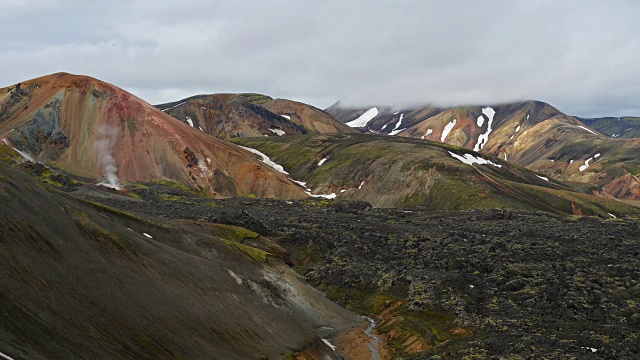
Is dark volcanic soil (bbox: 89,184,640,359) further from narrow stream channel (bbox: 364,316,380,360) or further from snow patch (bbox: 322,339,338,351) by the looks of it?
snow patch (bbox: 322,339,338,351)

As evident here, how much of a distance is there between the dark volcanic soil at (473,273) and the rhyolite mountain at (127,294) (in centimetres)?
1322

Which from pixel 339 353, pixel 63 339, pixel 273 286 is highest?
pixel 63 339

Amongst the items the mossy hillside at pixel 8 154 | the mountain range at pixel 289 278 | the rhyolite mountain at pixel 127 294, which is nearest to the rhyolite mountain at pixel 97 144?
the mountain range at pixel 289 278

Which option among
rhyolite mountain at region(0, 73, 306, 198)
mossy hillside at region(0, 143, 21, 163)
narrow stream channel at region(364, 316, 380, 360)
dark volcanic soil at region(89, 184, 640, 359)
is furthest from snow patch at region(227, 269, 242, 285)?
rhyolite mountain at region(0, 73, 306, 198)

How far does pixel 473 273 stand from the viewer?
94625 millimetres

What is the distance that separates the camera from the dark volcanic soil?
65.2 metres

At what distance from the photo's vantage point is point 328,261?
105750 mm

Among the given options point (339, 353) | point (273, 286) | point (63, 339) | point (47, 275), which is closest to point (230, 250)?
point (273, 286)

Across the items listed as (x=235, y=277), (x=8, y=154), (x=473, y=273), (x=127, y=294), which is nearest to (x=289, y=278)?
(x=235, y=277)

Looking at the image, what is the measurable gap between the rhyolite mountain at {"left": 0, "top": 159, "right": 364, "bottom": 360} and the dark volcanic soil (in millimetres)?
13223

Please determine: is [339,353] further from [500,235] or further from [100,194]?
[100,194]

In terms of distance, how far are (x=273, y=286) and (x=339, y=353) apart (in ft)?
45.2

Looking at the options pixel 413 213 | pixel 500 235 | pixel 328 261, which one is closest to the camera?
pixel 328 261

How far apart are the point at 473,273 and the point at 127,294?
6512 cm
